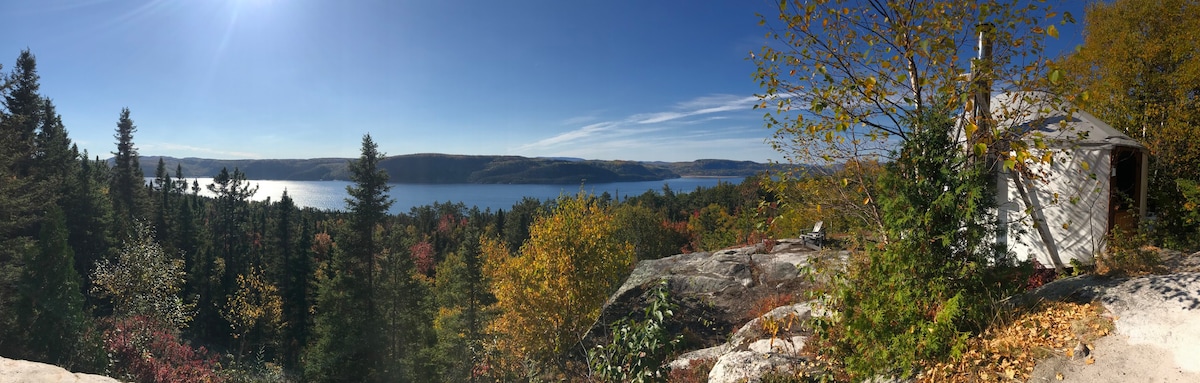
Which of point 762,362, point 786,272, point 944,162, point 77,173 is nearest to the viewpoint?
point 944,162

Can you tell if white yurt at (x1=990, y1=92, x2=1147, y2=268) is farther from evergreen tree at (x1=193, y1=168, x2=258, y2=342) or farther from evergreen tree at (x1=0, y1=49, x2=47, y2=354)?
evergreen tree at (x1=193, y1=168, x2=258, y2=342)

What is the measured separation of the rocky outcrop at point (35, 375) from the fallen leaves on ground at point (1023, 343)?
273 inches

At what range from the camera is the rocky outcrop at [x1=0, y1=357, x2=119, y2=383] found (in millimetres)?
2572

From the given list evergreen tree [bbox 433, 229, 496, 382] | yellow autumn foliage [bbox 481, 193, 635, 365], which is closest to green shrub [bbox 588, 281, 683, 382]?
yellow autumn foliage [bbox 481, 193, 635, 365]

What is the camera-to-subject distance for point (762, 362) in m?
7.02

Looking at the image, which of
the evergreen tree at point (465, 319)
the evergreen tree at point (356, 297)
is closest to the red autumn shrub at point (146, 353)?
the evergreen tree at point (356, 297)

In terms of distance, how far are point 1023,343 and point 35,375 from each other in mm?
7760

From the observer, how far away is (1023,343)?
15.8 ft

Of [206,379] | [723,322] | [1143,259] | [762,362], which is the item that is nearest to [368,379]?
[206,379]

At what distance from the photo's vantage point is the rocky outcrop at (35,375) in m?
2.57

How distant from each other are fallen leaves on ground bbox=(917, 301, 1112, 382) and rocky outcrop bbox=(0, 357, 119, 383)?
22.7 ft

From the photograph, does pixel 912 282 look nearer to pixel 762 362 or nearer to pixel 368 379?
pixel 762 362

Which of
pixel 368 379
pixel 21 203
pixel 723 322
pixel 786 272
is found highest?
pixel 21 203

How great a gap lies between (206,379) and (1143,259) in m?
22.5
